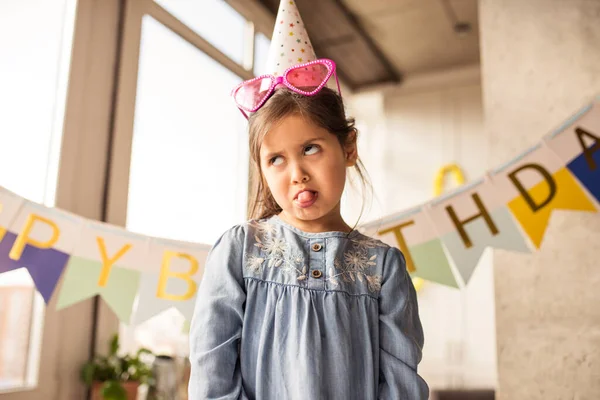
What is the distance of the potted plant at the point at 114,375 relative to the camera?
5.96 ft

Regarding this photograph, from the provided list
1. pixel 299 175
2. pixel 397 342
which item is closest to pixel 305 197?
pixel 299 175

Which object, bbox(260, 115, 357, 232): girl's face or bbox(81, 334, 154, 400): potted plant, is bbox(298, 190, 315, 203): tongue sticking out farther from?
bbox(81, 334, 154, 400): potted plant

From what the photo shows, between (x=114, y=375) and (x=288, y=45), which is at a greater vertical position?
(x=288, y=45)

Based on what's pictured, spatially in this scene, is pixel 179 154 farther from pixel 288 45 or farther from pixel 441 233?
pixel 288 45

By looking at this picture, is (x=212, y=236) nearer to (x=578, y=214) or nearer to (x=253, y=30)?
(x=253, y=30)

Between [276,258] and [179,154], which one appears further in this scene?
[179,154]

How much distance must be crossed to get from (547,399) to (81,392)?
1514 mm

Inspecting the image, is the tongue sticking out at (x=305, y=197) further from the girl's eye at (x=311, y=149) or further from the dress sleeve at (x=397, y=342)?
the dress sleeve at (x=397, y=342)

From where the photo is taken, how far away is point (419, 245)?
4.68 ft

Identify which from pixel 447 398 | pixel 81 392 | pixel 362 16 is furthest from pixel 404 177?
pixel 81 392

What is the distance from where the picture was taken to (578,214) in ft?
5.69

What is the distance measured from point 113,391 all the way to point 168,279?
679mm

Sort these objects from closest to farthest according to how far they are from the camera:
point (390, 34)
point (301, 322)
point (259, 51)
A: point (301, 322)
point (259, 51)
point (390, 34)

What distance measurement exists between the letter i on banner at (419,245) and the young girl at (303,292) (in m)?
0.51
